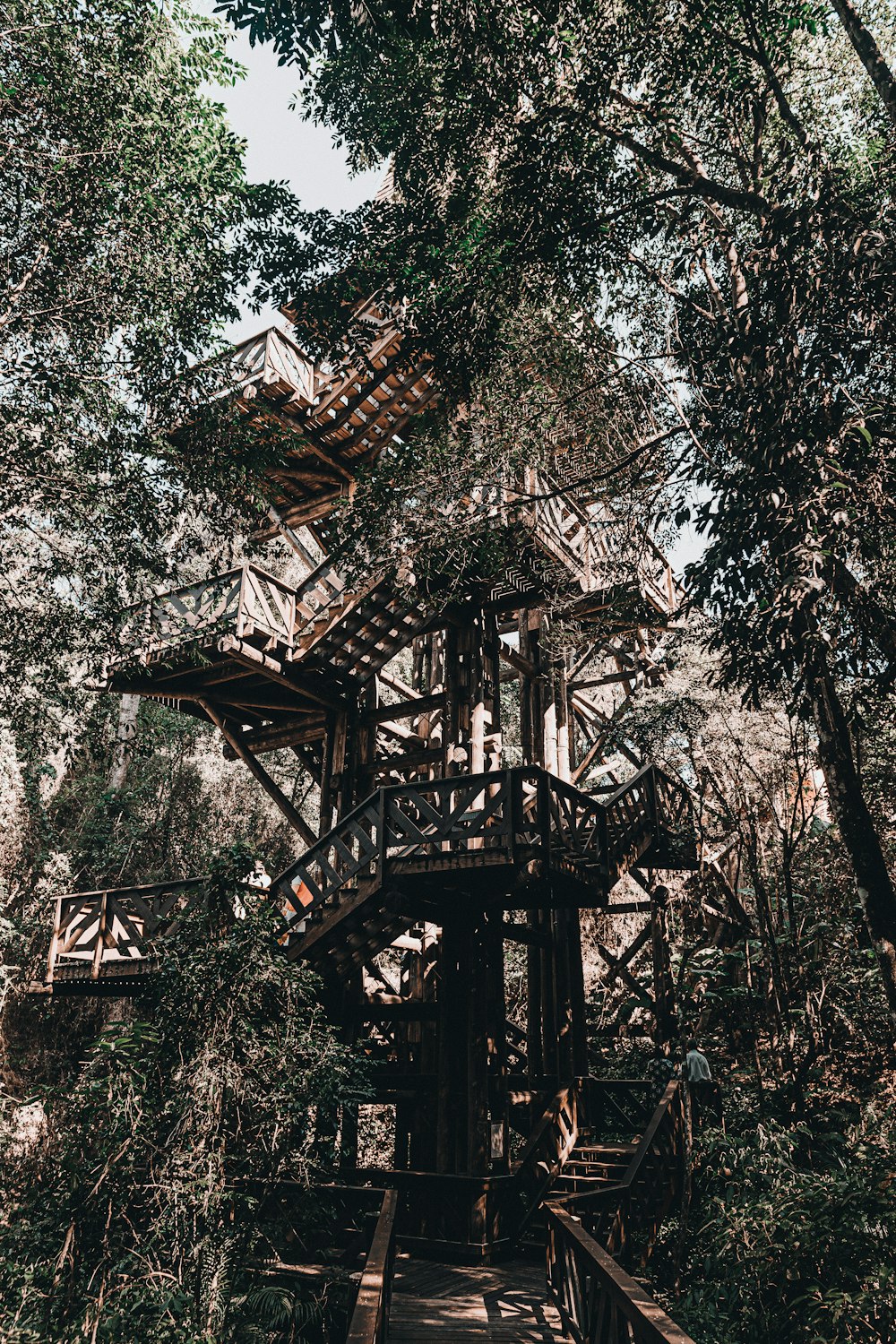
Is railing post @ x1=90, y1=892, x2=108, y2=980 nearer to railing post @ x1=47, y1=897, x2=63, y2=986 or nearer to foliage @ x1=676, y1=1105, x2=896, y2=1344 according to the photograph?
railing post @ x1=47, y1=897, x2=63, y2=986

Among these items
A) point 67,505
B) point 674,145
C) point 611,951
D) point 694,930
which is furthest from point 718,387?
point 611,951

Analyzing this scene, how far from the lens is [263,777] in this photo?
1280 centimetres

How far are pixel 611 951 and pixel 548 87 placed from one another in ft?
49.0

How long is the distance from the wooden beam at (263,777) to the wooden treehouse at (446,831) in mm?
40

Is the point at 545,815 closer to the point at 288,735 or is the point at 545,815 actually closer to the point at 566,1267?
the point at 566,1267

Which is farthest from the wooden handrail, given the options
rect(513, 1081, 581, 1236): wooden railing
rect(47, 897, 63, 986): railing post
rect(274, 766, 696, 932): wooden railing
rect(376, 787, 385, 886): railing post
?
rect(47, 897, 63, 986): railing post

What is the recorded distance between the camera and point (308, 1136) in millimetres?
6195

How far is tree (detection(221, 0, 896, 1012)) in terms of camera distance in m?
6.14

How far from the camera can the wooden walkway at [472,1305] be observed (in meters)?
5.96

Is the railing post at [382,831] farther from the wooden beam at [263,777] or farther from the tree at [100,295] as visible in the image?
the tree at [100,295]

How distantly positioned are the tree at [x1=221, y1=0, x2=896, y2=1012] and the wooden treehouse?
6.46ft

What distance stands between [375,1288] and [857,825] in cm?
433

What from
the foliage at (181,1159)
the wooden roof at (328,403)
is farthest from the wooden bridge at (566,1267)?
the wooden roof at (328,403)

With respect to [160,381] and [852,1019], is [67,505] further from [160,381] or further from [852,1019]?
[852,1019]
